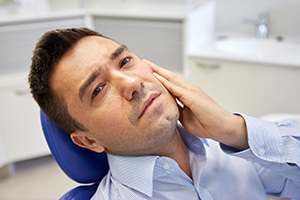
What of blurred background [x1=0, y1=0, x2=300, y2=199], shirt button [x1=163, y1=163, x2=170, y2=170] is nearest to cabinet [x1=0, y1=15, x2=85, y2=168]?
blurred background [x1=0, y1=0, x2=300, y2=199]

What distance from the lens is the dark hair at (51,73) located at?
0.96 m

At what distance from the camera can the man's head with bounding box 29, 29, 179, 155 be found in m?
0.94

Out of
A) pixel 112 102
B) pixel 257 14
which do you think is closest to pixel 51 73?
pixel 112 102

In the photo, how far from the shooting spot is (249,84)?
6.80 ft

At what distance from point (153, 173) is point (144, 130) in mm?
145

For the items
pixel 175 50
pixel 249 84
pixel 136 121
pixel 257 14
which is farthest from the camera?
pixel 257 14

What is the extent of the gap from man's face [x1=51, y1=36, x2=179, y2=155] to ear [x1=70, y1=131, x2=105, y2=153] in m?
0.01

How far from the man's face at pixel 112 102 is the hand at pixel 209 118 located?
5 centimetres

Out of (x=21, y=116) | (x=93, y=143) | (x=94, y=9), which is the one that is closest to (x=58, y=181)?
(x=21, y=116)

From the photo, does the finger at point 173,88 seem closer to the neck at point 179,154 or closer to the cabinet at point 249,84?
the neck at point 179,154

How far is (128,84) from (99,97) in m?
0.09

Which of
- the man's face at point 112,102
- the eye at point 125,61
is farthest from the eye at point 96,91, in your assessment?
the eye at point 125,61

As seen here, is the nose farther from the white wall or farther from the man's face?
the white wall

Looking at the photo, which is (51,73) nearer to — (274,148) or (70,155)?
(70,155)
